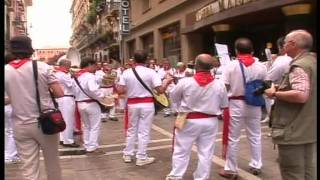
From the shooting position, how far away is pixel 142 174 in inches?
315

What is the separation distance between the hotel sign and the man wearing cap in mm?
12900

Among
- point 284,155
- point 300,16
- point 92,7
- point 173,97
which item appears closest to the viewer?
point 284,155

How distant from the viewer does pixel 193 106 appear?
21.7ft

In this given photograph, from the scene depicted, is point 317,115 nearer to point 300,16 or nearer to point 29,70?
point 29,70

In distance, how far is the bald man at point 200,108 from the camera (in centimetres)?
659

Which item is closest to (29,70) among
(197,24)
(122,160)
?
(122,160)

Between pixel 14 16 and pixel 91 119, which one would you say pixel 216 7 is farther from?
pixel 14 16

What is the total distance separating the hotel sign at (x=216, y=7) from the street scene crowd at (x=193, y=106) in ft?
28.2

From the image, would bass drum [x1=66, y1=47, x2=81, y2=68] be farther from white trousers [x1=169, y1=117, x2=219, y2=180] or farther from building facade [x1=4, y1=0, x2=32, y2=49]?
building facade [x1=4, y1=0, x2=32, y2=49]

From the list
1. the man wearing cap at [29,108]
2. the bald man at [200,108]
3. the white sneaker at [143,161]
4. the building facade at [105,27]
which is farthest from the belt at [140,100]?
the building facade at [105,27]

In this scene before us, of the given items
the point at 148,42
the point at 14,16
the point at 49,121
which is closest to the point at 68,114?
the point at 49,121

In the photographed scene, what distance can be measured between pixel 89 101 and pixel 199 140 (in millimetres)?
3798

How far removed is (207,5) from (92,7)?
38.3m

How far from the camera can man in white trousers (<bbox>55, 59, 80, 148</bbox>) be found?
10.5 m
